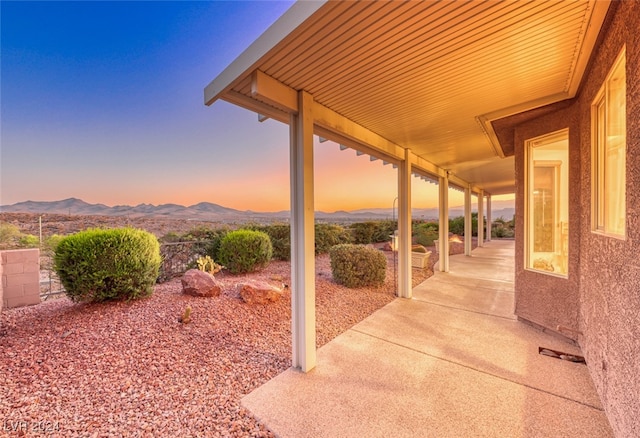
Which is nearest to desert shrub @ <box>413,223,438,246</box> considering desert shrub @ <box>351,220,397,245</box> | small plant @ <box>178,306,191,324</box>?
desert shrub @ <box>351,220,397,245</box>

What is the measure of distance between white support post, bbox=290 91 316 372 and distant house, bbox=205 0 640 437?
15 millimetres

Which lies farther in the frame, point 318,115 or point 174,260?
point 174,260

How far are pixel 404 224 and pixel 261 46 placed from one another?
391cm

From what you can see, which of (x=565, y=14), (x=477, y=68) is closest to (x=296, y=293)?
(x=477, y=68)

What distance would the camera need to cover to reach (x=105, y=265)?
3715 mm

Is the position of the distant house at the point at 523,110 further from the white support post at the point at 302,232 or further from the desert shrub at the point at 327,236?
the desert shrub at the point at 327,236

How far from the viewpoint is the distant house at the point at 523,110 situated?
62.8 inches

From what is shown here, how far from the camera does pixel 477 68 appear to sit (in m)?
2.25

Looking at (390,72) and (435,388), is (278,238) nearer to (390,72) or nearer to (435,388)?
(435,388)

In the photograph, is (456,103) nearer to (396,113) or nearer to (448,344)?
(396,113)

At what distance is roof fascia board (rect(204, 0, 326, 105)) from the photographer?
1609 millimetres

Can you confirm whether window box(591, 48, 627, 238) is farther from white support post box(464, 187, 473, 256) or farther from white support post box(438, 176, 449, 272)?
white support post box(464, 187, 473, 256)

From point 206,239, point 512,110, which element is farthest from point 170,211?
point 512,110

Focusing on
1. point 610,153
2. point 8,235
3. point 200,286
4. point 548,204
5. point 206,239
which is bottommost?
point 200,286
